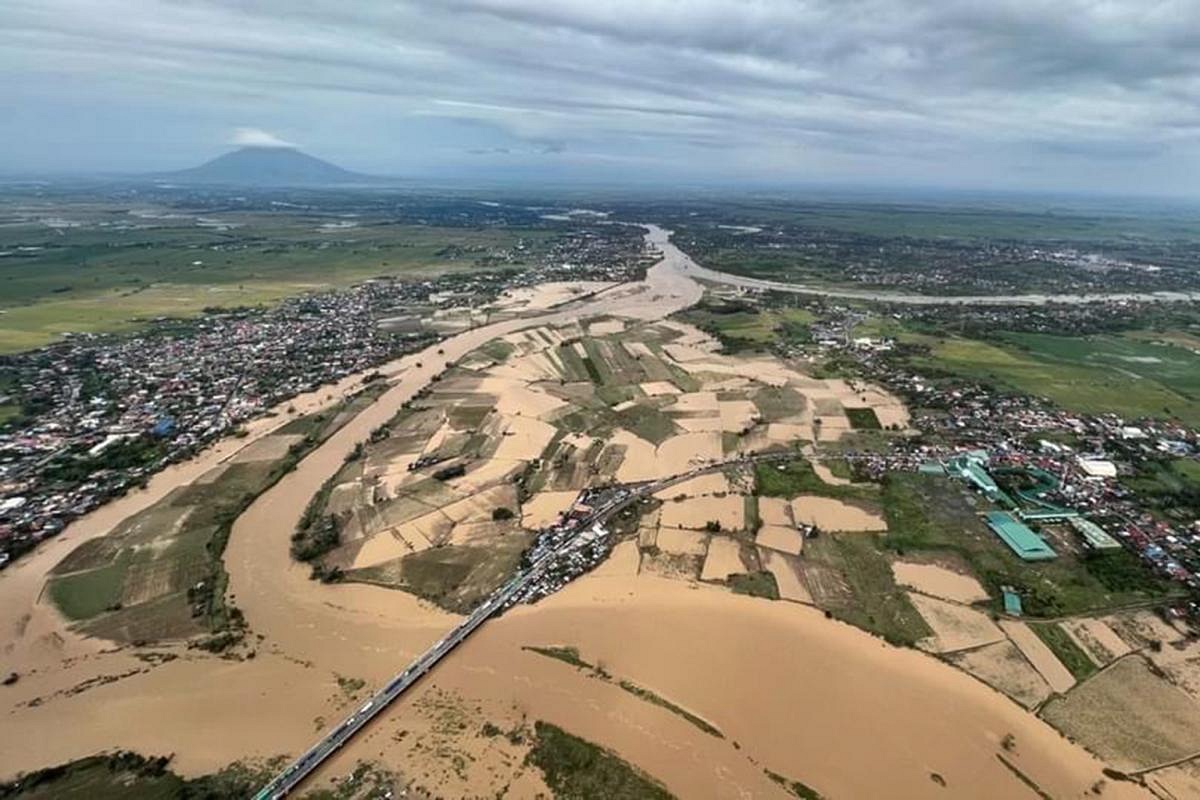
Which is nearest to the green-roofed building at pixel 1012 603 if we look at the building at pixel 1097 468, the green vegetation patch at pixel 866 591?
the green vegetation patch at pixel 866 591

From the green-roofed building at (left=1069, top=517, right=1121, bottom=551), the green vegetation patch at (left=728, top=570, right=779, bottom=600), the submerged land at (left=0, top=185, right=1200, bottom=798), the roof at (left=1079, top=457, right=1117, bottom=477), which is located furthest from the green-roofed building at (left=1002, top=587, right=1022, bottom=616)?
the roof at (left=1079, top=457, right=1117, bottom=477)

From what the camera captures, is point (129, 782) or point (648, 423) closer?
point (129, 782)

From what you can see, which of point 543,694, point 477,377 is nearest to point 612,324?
point 477,377

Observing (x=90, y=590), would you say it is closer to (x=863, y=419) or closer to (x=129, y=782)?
(x=129, y=782)

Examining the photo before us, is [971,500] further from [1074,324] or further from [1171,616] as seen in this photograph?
[1074,324]

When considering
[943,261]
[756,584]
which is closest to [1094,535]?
[756,584]

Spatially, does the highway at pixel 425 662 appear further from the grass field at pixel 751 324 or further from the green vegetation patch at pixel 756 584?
the grass field at pixel 751 324
